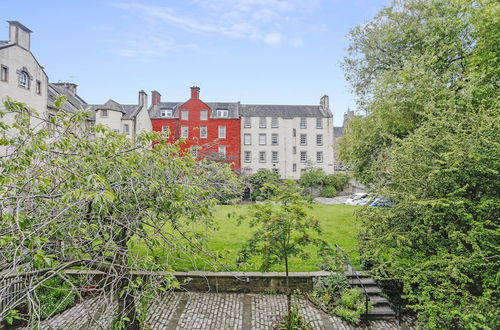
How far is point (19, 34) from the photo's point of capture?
66.4 feet

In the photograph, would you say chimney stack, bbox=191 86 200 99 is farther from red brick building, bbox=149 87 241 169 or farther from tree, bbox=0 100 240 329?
tree, bbox=0 100 240 329

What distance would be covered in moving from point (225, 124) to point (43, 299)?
106ft

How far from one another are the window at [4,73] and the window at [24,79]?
105 centimetres

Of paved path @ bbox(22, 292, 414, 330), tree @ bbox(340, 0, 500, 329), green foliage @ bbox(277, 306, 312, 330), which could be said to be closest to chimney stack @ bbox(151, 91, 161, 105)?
paved path @ bbox(22, 292, 414, 330)

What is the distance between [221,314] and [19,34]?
24.7 metres

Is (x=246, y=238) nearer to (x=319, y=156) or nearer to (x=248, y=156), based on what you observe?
(x=248, y=156)

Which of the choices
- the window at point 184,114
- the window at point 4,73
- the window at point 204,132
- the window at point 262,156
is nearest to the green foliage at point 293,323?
the window at point 4,73

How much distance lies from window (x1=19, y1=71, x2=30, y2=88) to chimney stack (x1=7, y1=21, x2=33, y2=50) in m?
2.07

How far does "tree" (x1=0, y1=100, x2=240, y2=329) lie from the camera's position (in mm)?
3957

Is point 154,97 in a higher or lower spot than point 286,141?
higher

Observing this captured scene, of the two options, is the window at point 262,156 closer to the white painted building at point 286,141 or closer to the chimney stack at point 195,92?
the white painted building at point 286,141

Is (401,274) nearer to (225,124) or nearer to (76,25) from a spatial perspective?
(76,25)

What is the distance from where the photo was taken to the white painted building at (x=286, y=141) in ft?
131

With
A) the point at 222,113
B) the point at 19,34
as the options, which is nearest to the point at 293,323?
the point at 19,34
